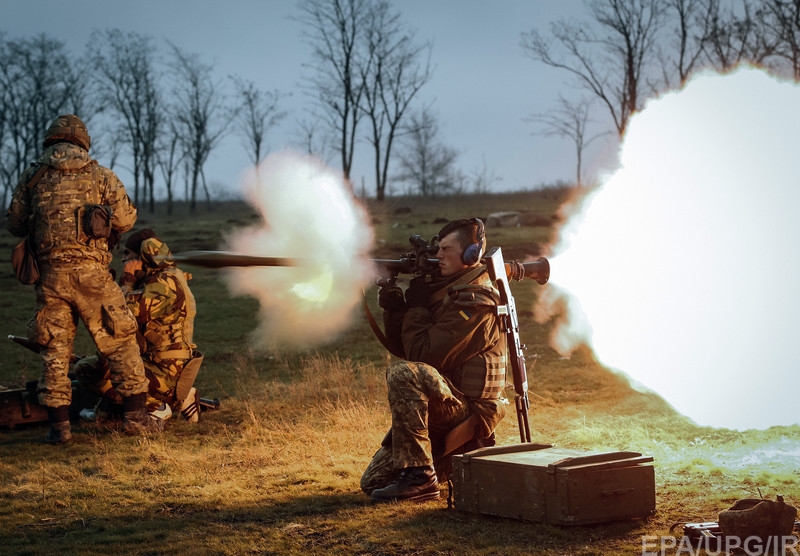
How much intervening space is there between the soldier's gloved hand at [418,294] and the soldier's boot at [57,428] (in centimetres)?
449

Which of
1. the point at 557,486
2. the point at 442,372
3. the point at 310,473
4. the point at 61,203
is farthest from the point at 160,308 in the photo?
the point at 557,486

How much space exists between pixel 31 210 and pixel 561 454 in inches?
247

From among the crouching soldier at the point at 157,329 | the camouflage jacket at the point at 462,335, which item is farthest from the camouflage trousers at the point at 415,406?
the crouching soldier at the point at 157,329

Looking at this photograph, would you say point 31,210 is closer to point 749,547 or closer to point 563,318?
point 749,547

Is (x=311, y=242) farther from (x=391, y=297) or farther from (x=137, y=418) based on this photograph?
(x=137, y=418)

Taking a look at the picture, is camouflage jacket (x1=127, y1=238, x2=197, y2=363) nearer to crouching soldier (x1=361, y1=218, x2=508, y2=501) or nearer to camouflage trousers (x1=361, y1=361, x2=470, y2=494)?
crouching soldier (x1=361, y1=218, x2=508, y2=501)

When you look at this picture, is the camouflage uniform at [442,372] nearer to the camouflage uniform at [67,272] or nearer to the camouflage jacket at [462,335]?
the camouflage jacket at [462,335]

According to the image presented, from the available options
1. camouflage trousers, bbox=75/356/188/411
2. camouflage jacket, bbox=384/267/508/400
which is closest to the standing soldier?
camouflage trousers, bbox=75/356/188/411

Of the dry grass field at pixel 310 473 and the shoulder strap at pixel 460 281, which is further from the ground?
the shoulder strap at pixel 460 281

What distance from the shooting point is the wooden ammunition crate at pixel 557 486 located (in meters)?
5.68

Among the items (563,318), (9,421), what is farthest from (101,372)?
(563,318)

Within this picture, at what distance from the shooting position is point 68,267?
935 cm

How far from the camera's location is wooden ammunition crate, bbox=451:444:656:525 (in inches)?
223

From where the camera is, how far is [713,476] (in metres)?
7.21
